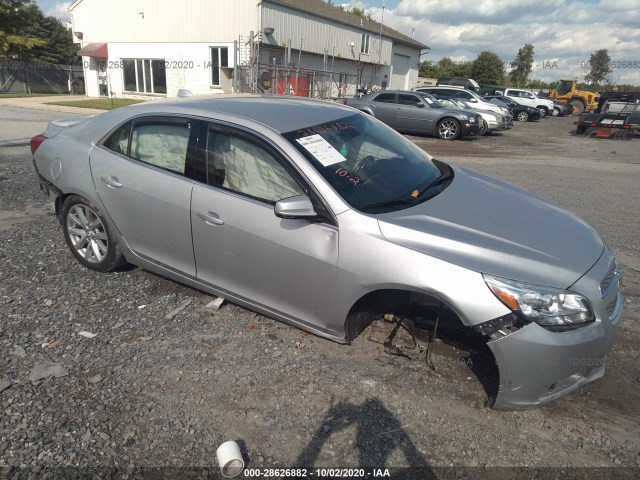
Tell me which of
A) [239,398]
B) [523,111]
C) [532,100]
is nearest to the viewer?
[239,398]

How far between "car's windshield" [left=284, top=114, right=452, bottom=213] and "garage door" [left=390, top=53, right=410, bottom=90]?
40227 mm

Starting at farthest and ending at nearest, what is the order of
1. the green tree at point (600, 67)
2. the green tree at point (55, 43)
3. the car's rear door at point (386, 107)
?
the green tree at point (600, 67) → the green tree at point (55, 43) → the car's rear door at point (386, 107)

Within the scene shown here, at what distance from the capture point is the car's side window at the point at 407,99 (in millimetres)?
16359

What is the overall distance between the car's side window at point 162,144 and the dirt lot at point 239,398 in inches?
44.8

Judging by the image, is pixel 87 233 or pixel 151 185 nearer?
pixel 151 185

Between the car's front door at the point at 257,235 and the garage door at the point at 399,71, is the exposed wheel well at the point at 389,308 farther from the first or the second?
the garage door at the point at 399,71

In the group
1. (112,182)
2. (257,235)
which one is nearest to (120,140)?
(112,182)

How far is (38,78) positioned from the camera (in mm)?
34906

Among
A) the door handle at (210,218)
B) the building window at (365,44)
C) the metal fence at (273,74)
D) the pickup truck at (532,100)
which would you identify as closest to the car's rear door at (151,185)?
the door handle at (210,218)

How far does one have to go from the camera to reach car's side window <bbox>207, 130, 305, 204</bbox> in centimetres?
305

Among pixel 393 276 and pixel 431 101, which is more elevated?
pixel 431 101

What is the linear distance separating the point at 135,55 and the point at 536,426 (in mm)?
32385

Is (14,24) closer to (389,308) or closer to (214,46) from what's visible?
(214,46)

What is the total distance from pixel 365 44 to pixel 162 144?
35881 mm
